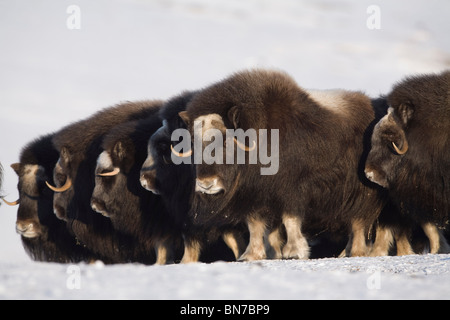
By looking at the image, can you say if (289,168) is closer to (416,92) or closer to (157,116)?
(416,92)

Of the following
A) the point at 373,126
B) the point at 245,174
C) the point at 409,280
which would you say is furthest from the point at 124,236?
the point at 409,280

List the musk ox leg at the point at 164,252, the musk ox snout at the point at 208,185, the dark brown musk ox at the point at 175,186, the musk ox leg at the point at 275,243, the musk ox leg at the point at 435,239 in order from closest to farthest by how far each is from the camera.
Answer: the musk ox snout at the point at 208,185 < the musk ox leg at the point at 435,239 < the musk ox leg at the point at 275,243 < the dark brown musk ox at the point at 175,186 < the musk ox leg at the point at 164,252

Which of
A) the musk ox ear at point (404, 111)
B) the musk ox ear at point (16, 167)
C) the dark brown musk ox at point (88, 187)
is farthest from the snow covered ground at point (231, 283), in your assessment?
the musk ox ear at point (16, 167)

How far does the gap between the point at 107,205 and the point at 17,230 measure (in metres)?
1.85

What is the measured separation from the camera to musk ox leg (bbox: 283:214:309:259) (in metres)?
6.28

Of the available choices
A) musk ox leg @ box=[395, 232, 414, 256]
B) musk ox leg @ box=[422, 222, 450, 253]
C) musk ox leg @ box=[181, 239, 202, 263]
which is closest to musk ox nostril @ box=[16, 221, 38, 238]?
musk ox leg @ box=[181, 239, 202, 263]

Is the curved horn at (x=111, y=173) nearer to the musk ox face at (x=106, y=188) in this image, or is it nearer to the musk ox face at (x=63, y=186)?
the musk ox face at (x=106, y=188)

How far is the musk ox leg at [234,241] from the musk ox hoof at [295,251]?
831 millimetres

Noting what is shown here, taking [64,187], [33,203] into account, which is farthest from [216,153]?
[33,203]

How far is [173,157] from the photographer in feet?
23.3

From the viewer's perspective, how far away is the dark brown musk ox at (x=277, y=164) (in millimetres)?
6363

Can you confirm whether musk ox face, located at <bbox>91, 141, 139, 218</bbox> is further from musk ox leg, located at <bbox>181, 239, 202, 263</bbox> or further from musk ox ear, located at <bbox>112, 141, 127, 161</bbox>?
musk ox leg, located at <bbox>181, 239, 202, 263</bbox>

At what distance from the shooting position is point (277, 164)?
6.47 meters

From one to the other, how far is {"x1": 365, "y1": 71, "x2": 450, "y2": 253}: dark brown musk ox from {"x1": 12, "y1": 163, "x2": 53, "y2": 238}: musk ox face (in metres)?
4.03
